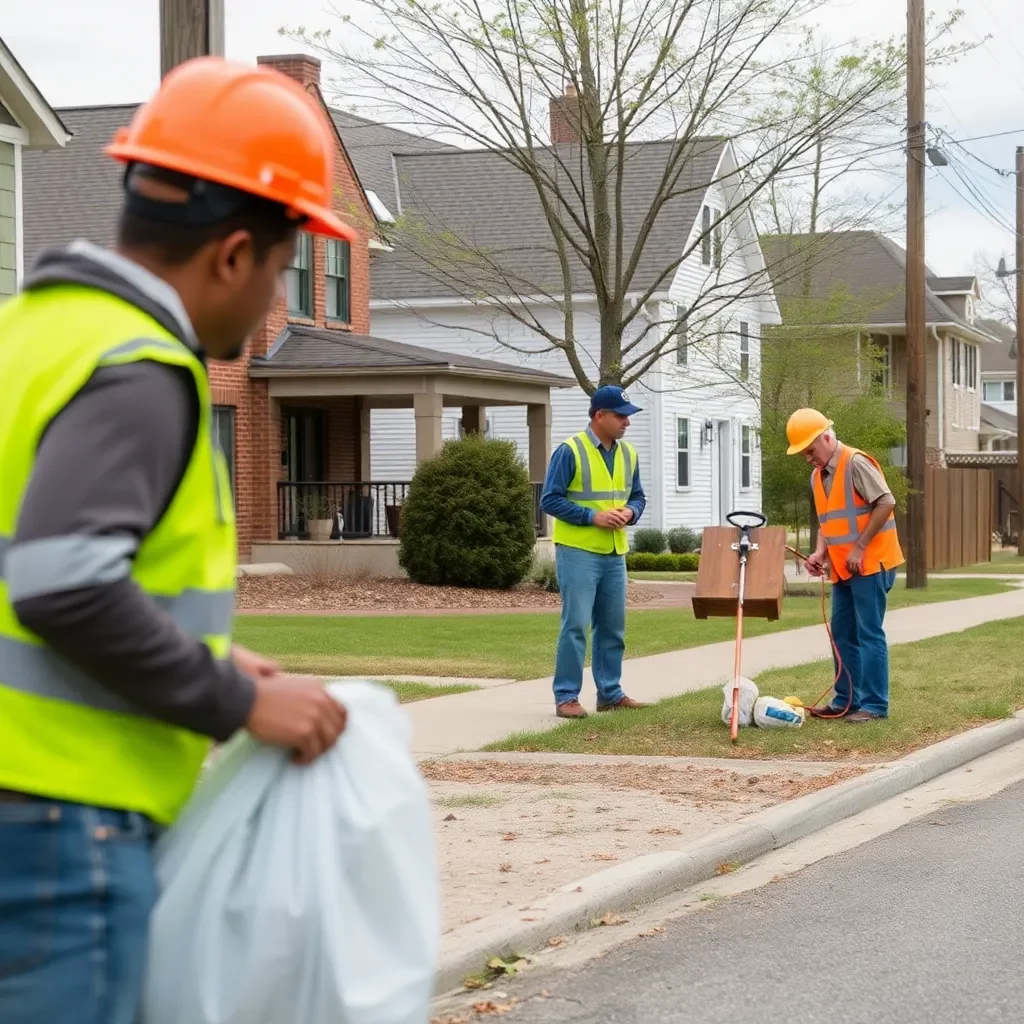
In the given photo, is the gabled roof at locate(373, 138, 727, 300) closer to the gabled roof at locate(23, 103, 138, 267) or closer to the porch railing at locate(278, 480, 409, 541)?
the gabled roof at locate(23, 103, 138, 267)

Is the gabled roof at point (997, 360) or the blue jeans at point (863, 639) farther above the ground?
the gabled roof at point (997, 360)

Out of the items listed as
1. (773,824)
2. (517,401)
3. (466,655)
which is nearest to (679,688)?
(466,655)

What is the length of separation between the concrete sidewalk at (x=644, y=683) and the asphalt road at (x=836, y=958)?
139 inches

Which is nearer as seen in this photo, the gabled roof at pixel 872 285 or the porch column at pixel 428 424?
the porch column at pixel 428 424

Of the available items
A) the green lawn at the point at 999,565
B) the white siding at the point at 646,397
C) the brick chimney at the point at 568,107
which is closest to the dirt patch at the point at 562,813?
the brick chimney at the point at 568,107

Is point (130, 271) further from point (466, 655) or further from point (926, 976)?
point (466, 655)

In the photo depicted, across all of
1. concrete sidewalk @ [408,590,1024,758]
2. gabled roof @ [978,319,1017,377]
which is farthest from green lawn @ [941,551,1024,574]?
gabled roof @ [978,319,1017,377]

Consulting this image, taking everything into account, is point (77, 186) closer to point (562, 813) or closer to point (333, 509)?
point (333, 509)

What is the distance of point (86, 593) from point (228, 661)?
Result: 24 centimetres

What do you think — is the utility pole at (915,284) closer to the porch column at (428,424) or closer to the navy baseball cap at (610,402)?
the porch column at (428,424)

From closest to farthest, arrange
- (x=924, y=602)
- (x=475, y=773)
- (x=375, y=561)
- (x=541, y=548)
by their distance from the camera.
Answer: (x=475, y=773) → (x=924, y=602) → (x=375, y=561) → (x=541, y=548)

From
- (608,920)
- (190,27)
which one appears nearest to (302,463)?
Result: (190,27)

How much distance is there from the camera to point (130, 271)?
229 cm

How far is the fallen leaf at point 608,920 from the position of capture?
6715 millimetres
